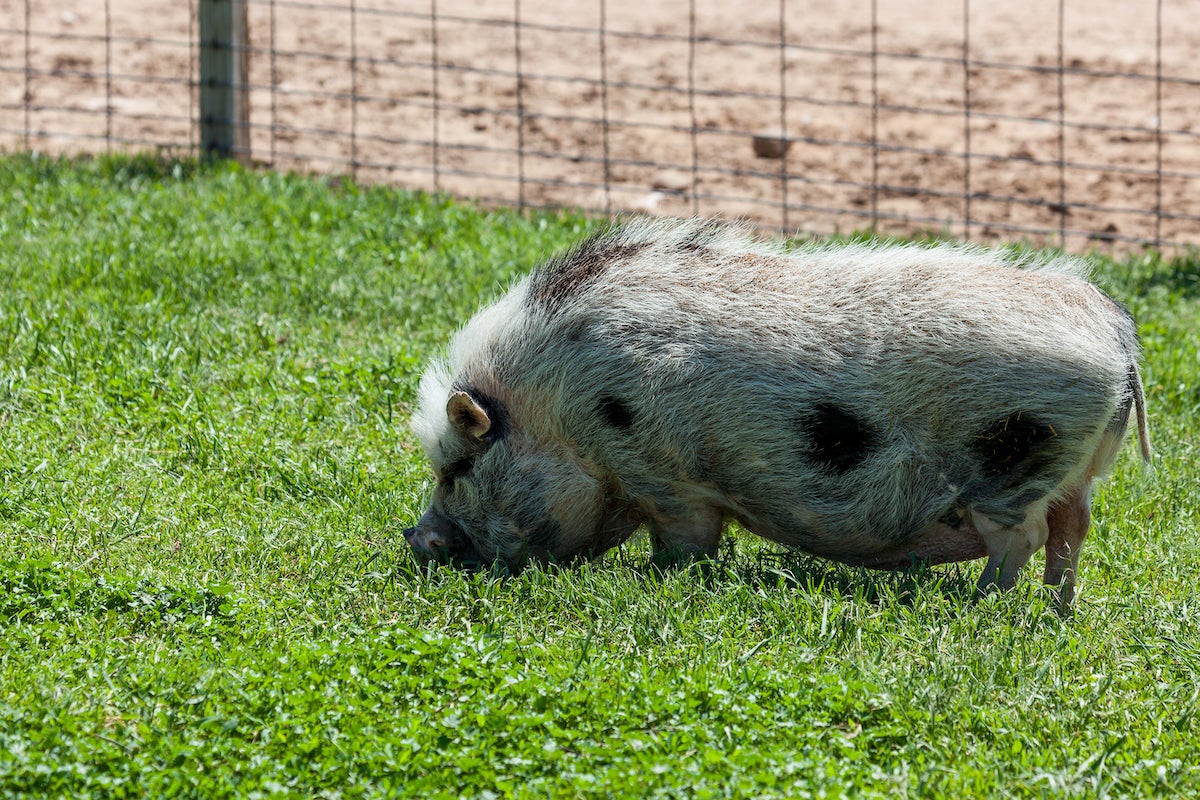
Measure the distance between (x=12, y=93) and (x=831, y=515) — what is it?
841cm

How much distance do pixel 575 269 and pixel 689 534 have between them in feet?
3.37

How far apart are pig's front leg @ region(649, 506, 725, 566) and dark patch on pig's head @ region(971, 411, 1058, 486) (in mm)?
952

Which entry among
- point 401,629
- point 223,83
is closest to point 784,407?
point 401,629

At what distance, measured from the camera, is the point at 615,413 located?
516 centimetres

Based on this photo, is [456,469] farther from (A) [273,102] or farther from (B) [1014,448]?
(A) [273,102]

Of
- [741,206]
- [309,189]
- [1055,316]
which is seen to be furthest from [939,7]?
[1055,316]

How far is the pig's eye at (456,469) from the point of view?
5.42m

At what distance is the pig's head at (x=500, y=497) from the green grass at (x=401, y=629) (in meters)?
Result: 0.18

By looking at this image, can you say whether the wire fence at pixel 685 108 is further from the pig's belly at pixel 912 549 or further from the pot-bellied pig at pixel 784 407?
the pig's belly at pixel 912 549

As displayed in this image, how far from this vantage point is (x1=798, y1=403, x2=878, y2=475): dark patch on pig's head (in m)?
4.93

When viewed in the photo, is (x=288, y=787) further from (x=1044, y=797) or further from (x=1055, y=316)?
(x=1055, y=316)

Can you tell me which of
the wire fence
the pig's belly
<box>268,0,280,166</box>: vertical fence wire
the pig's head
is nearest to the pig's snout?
the pig's head

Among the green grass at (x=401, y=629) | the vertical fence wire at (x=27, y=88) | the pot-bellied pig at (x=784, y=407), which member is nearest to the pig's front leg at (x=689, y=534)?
the pot-bellied pig at (x=784, y=407)

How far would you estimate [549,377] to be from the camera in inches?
206
